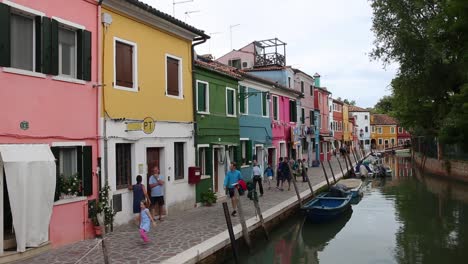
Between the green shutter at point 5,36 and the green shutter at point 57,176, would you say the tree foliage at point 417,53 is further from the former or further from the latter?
the green shutter at point 5,36

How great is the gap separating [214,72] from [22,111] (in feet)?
32.2

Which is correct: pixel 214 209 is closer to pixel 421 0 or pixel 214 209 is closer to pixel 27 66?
pixel 27 66

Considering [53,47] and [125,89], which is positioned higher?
[53,47]

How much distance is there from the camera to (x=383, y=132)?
102m

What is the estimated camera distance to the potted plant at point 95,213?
11.1m

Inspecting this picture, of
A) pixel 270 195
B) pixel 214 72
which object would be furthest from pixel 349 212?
pixel 214 72

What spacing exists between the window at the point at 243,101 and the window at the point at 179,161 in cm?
668

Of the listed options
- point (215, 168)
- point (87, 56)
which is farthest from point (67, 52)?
point (215, 168)

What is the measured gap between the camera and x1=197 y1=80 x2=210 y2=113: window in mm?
17098

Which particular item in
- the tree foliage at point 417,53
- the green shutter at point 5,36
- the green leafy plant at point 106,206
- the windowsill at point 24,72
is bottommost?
the green leafy plant at point 106,206

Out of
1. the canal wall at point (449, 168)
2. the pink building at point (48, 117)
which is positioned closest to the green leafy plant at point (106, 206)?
the pink building at point (48, 117)

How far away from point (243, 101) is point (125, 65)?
405 inches

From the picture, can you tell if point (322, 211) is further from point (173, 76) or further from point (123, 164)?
point (123, 164)

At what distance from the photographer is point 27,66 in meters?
9.66
